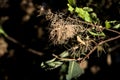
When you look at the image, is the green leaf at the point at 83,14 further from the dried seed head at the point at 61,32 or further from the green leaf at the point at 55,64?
the green leaf at the point at 55,64

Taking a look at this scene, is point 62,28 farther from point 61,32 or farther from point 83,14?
point 83,14

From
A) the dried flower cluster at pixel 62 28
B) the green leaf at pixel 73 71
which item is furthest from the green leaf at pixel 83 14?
the green leaf at pixel 73 71

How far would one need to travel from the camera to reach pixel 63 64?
5.21 feet

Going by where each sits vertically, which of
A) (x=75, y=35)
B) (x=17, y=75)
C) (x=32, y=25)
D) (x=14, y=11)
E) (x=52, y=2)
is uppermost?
(x=14, y=11)

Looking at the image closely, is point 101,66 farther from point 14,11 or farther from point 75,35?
point 75,35

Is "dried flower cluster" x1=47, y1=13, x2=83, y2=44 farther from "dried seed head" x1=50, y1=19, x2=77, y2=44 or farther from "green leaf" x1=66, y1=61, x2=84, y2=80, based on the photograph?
"green leaf" x1=66, y1=61, x2=84, y2=80

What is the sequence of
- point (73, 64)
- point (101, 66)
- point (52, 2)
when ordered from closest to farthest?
1. point (73, 64)
2. point (52, 2)
3. point (101, 66)

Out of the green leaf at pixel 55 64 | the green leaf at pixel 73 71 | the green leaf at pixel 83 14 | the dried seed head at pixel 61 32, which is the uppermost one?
the dried seed head at pixel 61 32

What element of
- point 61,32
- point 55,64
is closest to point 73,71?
point 55,64

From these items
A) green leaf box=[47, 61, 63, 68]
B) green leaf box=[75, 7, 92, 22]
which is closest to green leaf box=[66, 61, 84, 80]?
green leaf box=[47, 61, 63, 68]

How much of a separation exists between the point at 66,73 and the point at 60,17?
0.99ft

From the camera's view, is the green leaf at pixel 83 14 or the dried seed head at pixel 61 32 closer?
the green leaf at pixel 83 14

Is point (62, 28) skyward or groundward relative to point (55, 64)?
skyward

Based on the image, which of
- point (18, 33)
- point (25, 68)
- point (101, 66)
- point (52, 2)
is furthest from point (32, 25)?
point (52, 2)
